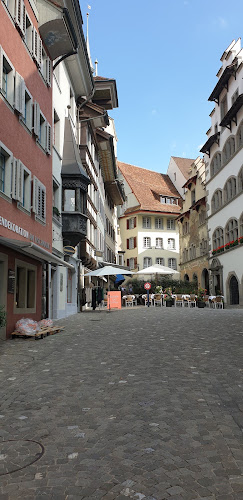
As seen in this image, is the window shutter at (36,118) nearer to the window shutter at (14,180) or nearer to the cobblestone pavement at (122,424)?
the window shutter at (14,180)

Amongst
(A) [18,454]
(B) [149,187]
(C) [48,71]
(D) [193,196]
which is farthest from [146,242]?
(A) [18,454]

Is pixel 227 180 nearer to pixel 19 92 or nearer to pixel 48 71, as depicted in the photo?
pixel 48 71

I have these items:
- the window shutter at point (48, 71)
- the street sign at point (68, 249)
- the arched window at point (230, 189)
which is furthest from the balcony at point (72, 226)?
the arched window at point (230, 189)

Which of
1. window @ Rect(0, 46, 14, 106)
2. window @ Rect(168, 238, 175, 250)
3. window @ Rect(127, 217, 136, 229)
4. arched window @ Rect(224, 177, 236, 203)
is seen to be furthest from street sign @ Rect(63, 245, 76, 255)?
window @ Rect(168, 238, 175, 250)

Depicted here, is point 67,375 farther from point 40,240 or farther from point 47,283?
point 47,283

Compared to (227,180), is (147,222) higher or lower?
higher

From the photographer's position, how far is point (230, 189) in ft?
115

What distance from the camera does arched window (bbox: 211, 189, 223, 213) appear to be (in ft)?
124

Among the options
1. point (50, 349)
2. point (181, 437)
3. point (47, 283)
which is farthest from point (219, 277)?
point (181, 437)

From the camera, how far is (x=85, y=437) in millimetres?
4410

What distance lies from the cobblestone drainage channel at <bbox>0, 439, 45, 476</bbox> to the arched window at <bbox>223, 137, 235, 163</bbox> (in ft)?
107

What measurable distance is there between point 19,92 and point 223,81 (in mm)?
26271

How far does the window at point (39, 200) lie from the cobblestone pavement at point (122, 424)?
6623mm

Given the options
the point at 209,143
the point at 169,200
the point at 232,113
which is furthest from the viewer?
the point at 169,200
